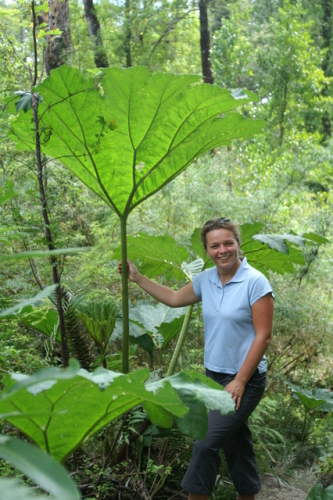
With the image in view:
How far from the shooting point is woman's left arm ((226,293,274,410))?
2.36m

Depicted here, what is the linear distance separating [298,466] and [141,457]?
129cm

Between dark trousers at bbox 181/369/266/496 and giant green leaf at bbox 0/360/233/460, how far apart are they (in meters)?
0.71

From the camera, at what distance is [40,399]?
1.36 metres

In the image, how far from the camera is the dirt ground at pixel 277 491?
121 inches

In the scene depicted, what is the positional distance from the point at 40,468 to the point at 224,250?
1.99 m

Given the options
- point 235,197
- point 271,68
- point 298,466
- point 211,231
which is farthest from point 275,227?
point 271,68

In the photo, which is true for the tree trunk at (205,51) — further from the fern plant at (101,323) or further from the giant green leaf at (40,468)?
the giant green leaf at (40,468)

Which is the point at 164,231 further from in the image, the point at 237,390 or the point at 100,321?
the point at 237,390

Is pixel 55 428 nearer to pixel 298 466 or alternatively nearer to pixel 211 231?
pixel 211 231

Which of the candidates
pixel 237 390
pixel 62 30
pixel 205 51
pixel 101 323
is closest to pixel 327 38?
pixel 205 51

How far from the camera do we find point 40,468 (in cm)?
64

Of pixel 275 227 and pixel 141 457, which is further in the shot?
pixel 275 227

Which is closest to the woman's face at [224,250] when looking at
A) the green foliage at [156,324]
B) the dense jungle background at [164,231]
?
the dense jungle background at [164,231]

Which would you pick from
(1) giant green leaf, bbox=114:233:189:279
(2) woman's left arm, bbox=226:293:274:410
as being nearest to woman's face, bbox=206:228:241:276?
(2) woman's left arm, bbox=226:293:274:410
